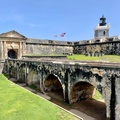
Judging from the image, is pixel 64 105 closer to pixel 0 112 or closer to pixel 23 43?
pixel 0 112

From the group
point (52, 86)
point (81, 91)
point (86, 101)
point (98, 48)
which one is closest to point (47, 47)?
point (98, 48)

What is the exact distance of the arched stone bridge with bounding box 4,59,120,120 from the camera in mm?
7441

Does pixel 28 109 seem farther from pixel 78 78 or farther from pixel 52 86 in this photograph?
pixel 52 86

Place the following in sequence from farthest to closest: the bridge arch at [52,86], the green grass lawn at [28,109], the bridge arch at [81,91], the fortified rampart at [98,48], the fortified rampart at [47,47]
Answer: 1. the fortified rampart at [47,47]
2. the fortified rampart at [98,48]
3. the bridge arch at [52,86]
4. the bridge arch at [81,91]
5. the green grass lawn at [28,109]

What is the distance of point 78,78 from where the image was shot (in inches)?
366

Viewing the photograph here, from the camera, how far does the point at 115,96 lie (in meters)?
7.38

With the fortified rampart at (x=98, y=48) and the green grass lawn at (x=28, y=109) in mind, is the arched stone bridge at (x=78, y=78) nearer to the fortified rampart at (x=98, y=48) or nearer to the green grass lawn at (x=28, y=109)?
the green grass lawn at (x=28, y=109)

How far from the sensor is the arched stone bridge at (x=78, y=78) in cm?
744

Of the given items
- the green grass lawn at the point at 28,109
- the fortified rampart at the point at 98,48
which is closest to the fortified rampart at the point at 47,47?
the fortified rampart at the point at 98,48

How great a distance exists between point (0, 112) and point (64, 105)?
15.1ft

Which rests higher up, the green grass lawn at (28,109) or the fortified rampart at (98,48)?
the fortified rampart at (98,48)

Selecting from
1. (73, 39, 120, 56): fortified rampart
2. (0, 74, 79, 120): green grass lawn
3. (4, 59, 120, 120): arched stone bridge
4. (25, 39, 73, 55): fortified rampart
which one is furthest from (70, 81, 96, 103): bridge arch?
(25, 39, 73, 55): fortified rampart

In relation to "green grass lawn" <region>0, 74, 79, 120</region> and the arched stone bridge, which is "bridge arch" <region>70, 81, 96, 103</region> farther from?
"green grass lawn" <region>0, 74, 79, 120</region>

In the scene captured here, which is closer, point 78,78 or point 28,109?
point 28,109
